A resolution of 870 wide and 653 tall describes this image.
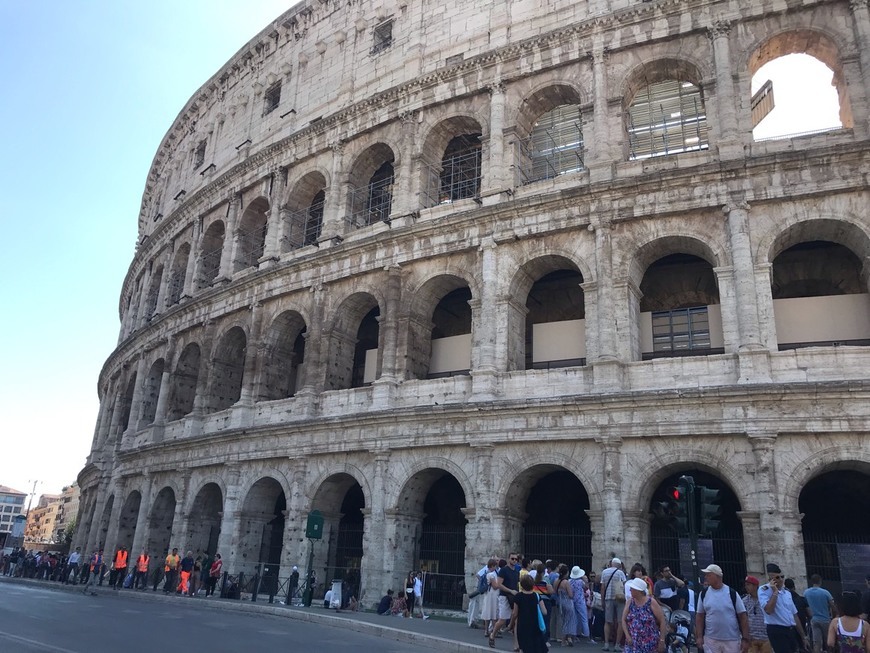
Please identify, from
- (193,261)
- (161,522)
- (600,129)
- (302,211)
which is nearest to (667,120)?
(600,129)

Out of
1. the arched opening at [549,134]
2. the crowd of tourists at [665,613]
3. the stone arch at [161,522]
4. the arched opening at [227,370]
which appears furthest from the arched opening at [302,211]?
the crowd of tourists at [665,613]

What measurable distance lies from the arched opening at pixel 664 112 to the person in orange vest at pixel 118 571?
19191 millimetres

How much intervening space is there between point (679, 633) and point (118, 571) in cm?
1879

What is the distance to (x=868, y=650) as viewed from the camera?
587 cm

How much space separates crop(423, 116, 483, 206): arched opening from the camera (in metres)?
20.2

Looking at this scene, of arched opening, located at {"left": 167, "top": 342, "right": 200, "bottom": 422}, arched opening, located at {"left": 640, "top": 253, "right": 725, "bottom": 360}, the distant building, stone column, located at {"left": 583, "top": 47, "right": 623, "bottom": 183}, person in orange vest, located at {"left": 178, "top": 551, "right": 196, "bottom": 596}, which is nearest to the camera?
arched opening, located at {"left": 640, "top": 253, "right": 725, "bottom": 360}

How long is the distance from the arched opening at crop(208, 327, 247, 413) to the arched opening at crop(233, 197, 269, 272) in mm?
2546

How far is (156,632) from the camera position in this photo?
10.3 m

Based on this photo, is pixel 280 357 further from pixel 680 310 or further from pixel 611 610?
pixel 611 610

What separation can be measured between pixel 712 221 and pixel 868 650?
36.0 feet

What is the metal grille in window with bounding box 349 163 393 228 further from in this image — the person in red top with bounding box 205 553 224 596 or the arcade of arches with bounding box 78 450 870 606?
the person in red top with bounding box 205 553 224 596

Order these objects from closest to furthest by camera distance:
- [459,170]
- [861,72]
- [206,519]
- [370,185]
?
[861,72] < [459,170] < [206,519] < [370,185]

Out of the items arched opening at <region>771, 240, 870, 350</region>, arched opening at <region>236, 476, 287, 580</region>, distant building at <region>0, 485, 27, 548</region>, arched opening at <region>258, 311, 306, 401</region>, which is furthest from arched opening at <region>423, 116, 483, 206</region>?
distant building at <region>0, 485, 27, 548</region>

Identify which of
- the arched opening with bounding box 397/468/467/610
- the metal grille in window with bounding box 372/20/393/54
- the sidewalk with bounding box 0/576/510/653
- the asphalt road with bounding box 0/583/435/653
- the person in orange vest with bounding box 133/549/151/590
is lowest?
the asphalt road with bounding box 0/583/435/653
